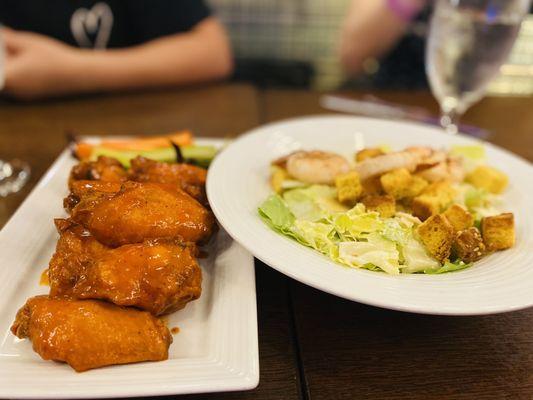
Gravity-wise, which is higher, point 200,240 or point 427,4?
point 427,4

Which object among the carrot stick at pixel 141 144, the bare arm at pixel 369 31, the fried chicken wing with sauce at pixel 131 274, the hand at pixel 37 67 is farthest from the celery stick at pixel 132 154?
the bare arm at pixel 369 31

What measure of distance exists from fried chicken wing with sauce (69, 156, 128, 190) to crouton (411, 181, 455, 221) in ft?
2.70

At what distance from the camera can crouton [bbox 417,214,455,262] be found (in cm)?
106

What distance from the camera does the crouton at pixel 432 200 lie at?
1.21 m

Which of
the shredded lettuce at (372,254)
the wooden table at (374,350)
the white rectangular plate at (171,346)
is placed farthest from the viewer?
the shredded lettuce at (372,254)

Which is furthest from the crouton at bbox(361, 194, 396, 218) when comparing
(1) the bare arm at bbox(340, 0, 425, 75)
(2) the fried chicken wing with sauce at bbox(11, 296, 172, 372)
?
(1) the bare arm at bbox(340, 0, 425, 75)

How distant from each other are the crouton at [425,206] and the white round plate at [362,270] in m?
0.18

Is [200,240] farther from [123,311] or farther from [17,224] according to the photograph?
[17,224]

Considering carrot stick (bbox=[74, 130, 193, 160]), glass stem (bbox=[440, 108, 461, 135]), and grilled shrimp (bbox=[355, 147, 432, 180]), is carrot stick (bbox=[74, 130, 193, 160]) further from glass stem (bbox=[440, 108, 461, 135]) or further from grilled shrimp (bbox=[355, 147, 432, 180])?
glass stem (bbox=[440, 108, 461, 135])

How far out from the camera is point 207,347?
0.88 meters

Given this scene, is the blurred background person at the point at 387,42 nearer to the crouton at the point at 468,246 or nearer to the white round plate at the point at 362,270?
the white round plate at the point at 362,270

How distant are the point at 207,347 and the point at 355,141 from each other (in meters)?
1.09

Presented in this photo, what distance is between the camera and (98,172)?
4.35 ft

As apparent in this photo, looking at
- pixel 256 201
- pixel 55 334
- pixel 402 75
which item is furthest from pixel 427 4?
pixel 55 334
